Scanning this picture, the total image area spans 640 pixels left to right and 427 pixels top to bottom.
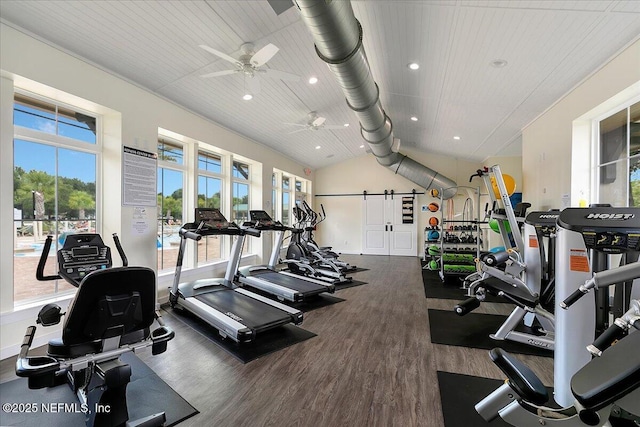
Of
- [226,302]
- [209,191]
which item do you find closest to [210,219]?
[226,302]

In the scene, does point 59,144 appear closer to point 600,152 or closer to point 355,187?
point 600,152

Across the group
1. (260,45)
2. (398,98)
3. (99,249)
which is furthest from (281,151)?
(99,249)

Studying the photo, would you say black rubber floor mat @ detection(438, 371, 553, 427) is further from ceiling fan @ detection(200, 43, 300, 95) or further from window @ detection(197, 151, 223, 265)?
window @ detection(197, 151, 223, 265)

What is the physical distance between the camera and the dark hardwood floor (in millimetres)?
2047

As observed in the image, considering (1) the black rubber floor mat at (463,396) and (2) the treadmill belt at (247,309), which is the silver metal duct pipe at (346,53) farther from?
(1) the black rubber floor mat at (463,396)

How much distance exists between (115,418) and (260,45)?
3739mm

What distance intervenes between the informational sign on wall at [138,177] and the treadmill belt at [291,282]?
2.28 m

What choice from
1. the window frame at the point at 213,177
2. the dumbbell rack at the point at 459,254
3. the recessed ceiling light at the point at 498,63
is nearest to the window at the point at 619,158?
the recessed ceiling light at the point at 498,63

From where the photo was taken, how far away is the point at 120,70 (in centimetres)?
369

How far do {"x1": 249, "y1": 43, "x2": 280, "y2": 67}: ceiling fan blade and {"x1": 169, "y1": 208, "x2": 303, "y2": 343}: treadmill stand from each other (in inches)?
86.6

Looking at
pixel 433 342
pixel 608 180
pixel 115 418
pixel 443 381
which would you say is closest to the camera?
pixel 115 418

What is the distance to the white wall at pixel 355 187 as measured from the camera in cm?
1006

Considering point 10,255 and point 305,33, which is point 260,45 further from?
point 10,255

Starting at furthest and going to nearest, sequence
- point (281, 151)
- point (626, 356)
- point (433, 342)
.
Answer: point (281, 151), point (433, 342), point (626, 356)
